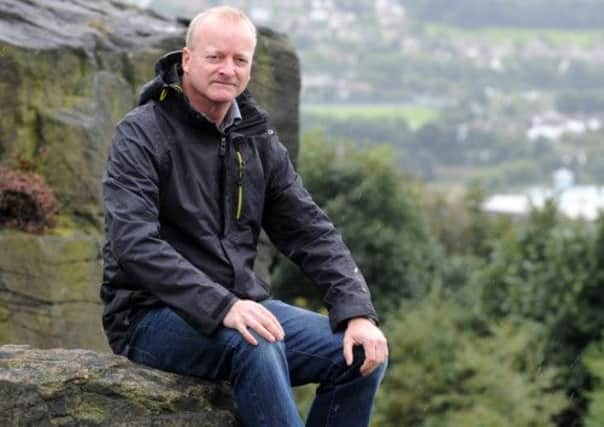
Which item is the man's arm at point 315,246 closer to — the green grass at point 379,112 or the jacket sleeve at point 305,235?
the jacket sleeve at point 305,235

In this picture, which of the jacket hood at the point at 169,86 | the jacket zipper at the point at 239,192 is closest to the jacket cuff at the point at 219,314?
the jacket zipper at the point at 239,192

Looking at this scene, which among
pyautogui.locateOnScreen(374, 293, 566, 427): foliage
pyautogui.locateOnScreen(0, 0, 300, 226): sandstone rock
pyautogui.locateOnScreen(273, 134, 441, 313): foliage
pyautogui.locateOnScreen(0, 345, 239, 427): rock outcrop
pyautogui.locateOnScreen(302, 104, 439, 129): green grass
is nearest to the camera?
pyautogui.locateOnScreen(0, 345, 239, 427): rock outcrop

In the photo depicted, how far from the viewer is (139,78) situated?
38.0ft

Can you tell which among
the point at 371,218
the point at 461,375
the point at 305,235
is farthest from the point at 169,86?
the point at 371,218

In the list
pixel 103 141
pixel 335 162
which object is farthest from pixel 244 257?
pixel 335 162

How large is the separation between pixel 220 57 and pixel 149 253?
85 cm

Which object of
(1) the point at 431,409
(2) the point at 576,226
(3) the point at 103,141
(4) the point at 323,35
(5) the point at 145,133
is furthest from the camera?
(4) the point at 323,35

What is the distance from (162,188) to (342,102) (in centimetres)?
8270

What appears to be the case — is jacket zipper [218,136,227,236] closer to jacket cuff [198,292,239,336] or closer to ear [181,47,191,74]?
ear [181,47,191,74]

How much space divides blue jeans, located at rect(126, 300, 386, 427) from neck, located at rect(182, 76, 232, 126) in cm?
80

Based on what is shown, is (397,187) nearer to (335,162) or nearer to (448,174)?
(335,162)

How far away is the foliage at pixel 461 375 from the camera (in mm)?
16156

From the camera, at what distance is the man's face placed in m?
4.58

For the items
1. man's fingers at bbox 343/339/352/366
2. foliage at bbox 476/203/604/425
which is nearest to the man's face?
man's fingers at bbox 343/339/352/366
